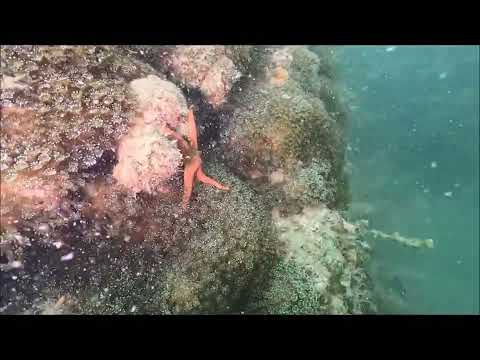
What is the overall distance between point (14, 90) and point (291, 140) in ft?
12.5

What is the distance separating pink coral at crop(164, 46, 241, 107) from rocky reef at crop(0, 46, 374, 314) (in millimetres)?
22

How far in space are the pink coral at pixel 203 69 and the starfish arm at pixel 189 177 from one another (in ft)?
4.88

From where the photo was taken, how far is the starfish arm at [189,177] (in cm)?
448

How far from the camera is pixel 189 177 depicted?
14.8ft

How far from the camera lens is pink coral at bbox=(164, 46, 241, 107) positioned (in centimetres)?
547

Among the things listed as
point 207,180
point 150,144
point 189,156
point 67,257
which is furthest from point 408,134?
point 67,257

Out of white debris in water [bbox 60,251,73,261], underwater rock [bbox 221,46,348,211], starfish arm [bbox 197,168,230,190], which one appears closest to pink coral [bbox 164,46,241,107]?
underwater rock [bbox 221,46,348,211]

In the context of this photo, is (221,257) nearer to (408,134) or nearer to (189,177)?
(189,177)

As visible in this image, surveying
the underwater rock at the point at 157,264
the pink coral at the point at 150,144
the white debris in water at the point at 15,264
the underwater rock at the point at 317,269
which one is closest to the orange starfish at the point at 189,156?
the pink coral at the point at 150,144

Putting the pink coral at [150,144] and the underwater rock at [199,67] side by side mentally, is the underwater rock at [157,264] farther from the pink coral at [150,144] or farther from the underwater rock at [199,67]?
the underwater rock at [199,67]

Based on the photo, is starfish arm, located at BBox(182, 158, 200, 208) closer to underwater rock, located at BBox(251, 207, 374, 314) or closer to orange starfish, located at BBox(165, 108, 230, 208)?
orange starfish, located at BBox(165, 108, 230, 208)
